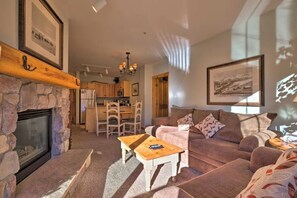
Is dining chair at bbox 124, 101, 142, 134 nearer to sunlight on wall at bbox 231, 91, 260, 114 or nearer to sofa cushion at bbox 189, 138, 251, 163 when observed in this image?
sofa cushion at bbox 189, 138, 251, 163

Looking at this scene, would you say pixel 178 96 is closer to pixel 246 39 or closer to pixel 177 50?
pixel 177 50

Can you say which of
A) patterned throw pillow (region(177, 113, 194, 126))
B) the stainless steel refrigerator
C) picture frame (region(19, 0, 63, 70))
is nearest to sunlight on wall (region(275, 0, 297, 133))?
A: patterned throw pillow (region(177, 113, 194, 126))

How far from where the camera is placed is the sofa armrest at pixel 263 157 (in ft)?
4.64

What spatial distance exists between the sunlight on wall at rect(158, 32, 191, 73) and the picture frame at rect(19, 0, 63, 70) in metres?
1.91

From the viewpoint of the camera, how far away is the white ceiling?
89.9 inches

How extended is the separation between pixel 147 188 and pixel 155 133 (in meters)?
1.59

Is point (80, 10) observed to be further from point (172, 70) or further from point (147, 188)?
point (172, 70)

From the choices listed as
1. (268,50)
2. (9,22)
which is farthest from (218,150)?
(9,22)

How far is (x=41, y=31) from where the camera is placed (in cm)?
187

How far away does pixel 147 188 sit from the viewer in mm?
1895

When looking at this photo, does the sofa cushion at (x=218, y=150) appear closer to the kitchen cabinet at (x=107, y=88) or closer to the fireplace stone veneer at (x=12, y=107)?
the fireplace stone veneer at (x=12, y=107)

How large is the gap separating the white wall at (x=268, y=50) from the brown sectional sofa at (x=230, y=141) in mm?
260

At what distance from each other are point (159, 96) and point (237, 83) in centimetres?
339

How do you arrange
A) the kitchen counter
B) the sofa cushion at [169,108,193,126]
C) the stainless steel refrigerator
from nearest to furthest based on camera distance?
the sofa cushion at [169,108,193,126]
the kitchen counter
the stainless steel refrigerator
